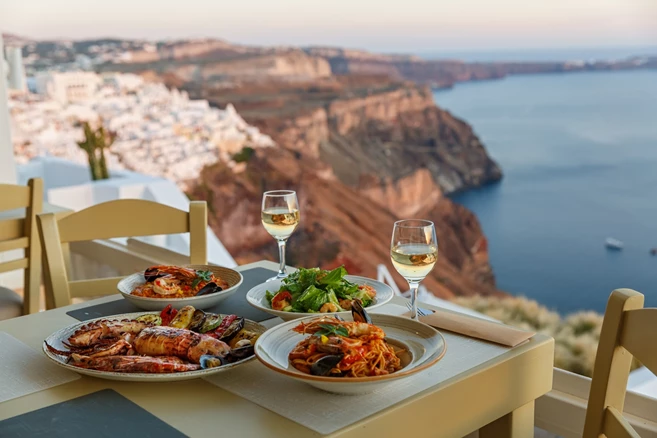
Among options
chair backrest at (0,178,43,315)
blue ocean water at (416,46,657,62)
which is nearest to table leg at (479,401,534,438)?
chair backrest at (0,178,43,315)

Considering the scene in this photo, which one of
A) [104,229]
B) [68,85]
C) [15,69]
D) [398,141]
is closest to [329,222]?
[398,141]

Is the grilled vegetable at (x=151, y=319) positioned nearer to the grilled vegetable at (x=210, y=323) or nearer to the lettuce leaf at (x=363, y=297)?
the grilled vegetable at (x=210, y=323)

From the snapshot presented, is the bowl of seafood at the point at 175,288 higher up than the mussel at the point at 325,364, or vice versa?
the mussel at the point at 325,364

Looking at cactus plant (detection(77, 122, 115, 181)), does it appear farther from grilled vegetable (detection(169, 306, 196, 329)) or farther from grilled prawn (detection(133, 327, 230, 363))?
grilled prawn (detection(133, 327, 230, 363))

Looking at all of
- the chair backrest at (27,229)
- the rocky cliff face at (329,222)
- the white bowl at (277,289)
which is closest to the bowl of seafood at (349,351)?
the white bowl at (277,289)

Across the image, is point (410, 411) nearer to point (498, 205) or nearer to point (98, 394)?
point (98, 394)

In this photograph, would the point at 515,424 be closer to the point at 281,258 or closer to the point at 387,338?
the point at 387,338

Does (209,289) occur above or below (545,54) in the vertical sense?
below
